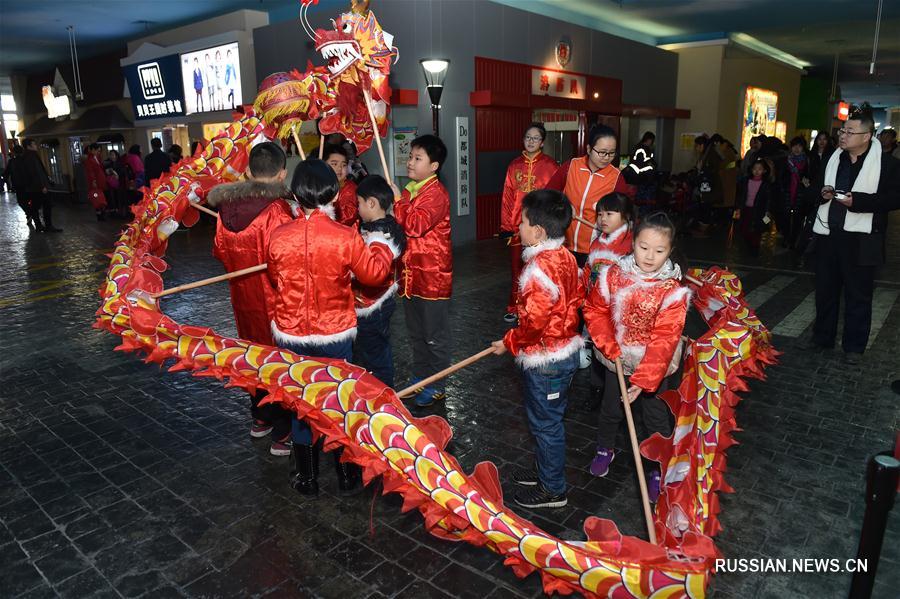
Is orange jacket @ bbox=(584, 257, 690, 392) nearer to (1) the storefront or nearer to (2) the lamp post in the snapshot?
(2) the lamp post

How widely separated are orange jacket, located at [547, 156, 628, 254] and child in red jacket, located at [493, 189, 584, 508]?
6.32 feet

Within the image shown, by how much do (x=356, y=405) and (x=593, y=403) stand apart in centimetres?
226

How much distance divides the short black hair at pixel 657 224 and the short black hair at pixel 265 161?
204 cm

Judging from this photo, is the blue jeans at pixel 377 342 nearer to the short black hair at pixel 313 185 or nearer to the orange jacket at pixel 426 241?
the orange jacket at pixel 426 241

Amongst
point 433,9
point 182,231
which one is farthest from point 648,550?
point 182,231

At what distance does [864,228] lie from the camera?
4.94 meters

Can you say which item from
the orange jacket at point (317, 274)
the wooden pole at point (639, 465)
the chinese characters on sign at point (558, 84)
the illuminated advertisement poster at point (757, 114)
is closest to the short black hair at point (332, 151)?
the orange jacket at point (317, 274)

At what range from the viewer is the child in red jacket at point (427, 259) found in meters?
4.00

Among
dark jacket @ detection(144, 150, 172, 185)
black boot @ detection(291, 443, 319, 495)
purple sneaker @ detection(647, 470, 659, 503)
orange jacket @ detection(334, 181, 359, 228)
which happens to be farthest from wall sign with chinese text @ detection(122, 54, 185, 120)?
purple sneaker @ detection(647, 470, 659, 503)

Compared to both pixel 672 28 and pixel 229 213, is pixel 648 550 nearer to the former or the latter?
pixel 229 213

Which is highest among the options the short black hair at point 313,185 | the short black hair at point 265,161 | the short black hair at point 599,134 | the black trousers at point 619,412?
the short black hair at point 599,134

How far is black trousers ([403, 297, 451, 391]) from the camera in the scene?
4.25 meters

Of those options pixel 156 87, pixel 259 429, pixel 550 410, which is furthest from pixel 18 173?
pixel 550 410

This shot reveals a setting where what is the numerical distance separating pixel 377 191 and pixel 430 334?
3.82 feet
